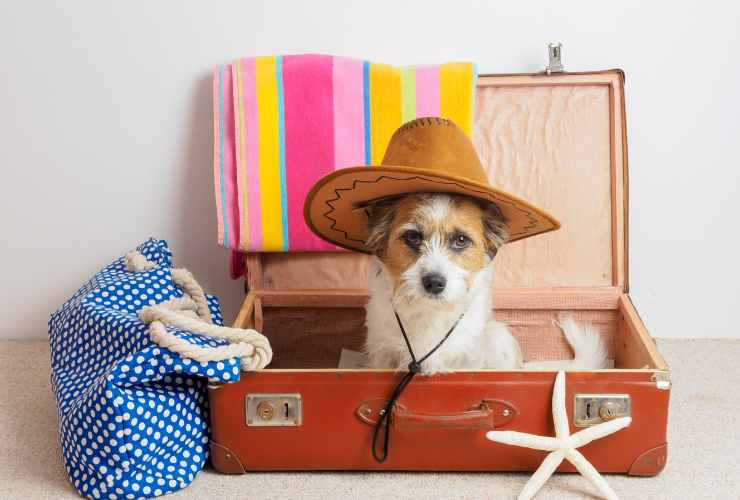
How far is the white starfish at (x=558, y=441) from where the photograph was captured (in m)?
1.48

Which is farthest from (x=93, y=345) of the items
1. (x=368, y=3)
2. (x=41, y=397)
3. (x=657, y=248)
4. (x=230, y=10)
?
(x=657, y=248)

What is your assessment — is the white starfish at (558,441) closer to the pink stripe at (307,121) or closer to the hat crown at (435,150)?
the hat crown at (435,150)

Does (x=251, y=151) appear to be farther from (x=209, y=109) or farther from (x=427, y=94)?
(x=427, y=94)

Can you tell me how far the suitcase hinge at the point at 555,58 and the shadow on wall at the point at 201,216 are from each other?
37.0 inches

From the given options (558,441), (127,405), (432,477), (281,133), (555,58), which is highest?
(555,58)

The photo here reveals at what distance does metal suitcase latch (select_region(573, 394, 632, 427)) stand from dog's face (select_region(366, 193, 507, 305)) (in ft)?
1.04

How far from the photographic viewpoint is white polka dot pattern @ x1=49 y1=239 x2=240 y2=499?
4.75 feet

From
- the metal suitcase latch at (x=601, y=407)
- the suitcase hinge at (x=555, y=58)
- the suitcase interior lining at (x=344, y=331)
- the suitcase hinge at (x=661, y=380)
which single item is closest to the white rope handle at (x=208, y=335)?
the suitcase interior lining at (x=344, y=331)

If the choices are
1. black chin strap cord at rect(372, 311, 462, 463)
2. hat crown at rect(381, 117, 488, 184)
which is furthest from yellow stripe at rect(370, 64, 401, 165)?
black chin strap cord at rect(372, 311, 462, 463)

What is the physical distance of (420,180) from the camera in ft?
4.73

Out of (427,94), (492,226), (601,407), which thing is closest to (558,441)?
(601,407)

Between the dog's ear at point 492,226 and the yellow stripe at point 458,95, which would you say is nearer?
the dog's ear at point 492,226

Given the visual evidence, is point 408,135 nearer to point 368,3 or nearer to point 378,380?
point 378,380

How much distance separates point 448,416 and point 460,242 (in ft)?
1.15
